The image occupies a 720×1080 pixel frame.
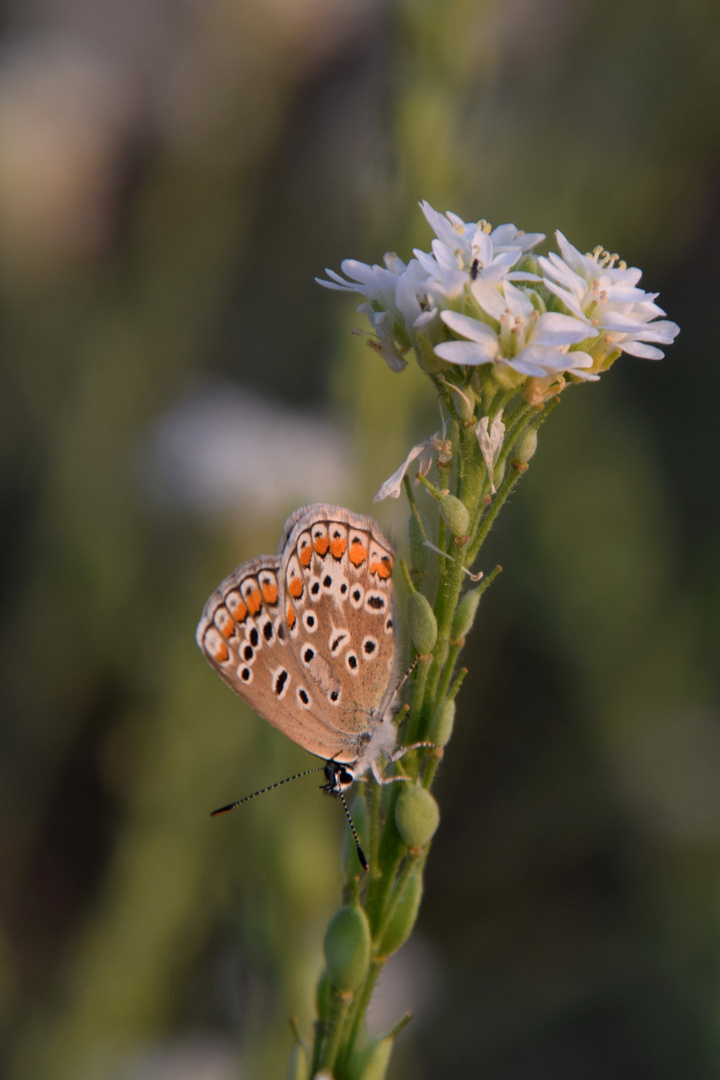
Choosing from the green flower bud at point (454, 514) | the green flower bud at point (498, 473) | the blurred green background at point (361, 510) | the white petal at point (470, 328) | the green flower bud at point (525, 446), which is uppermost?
the white petal at point (470, 328)

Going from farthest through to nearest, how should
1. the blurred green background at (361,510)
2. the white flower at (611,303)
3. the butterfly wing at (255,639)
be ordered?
the blurred green background at (361,510) < the butterfly wing at (255,639) < the white flower at (611,303)

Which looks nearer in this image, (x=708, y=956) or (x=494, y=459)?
(x=494, y=459)

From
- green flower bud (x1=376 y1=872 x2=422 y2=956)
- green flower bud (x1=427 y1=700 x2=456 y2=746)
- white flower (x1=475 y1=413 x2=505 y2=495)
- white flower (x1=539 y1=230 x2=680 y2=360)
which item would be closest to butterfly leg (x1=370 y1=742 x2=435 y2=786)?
green flower bud (x1=427 y1=700 x2=456 y2=746)

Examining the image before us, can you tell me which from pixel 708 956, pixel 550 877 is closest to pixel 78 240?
pixel 550 877

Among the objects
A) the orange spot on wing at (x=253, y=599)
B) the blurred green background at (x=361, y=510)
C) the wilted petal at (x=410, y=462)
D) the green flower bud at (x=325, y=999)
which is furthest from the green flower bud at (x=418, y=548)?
the blurred green background at (x=361, y=510)

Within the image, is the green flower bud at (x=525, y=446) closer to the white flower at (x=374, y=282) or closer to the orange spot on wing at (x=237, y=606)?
the white flower at (x=374, y=282)

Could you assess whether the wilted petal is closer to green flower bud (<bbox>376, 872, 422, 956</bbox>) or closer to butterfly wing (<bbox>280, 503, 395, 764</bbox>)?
butterfly wing (<bbox>280, 503, 395, 764</bbox>)

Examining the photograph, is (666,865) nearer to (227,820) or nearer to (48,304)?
(227,820)

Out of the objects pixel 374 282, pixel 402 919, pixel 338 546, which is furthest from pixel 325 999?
pixel 374 282
